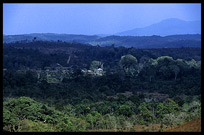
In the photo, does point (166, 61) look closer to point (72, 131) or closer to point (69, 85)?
point (69, 85)

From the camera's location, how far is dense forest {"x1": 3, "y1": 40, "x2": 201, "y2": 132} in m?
14.6

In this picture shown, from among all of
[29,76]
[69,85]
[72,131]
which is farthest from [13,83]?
[72,131]

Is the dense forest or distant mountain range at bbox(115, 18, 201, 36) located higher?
distant mountain range at bbox(115, 18, 201, 36)

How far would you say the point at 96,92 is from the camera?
1072 inches

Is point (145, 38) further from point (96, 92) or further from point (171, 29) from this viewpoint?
point (171, 29)

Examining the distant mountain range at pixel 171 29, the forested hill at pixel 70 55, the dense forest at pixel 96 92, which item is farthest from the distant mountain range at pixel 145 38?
the dense forest at pixel 96 92

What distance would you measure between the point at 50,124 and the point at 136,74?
23.2 m

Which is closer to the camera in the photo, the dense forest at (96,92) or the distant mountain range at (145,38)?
the dense forest at (96,92)

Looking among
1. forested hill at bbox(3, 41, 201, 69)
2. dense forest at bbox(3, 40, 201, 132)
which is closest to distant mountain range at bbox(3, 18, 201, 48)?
forested hill at bbox(3, 41, 201, 69)

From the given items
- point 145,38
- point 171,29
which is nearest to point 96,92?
point 145,38

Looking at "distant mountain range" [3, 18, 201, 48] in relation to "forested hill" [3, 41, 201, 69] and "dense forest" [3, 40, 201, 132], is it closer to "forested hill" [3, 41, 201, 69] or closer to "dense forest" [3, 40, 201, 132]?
"forested hill" [3, 41, 201, 69]

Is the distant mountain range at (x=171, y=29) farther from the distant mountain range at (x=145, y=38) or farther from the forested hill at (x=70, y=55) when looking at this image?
the forested hill at (x=70, y=55)

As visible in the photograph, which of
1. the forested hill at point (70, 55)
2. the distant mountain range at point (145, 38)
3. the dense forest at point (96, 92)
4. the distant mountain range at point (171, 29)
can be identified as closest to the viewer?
the dense forest at point (96, 92)

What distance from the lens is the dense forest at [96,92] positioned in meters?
14.6
